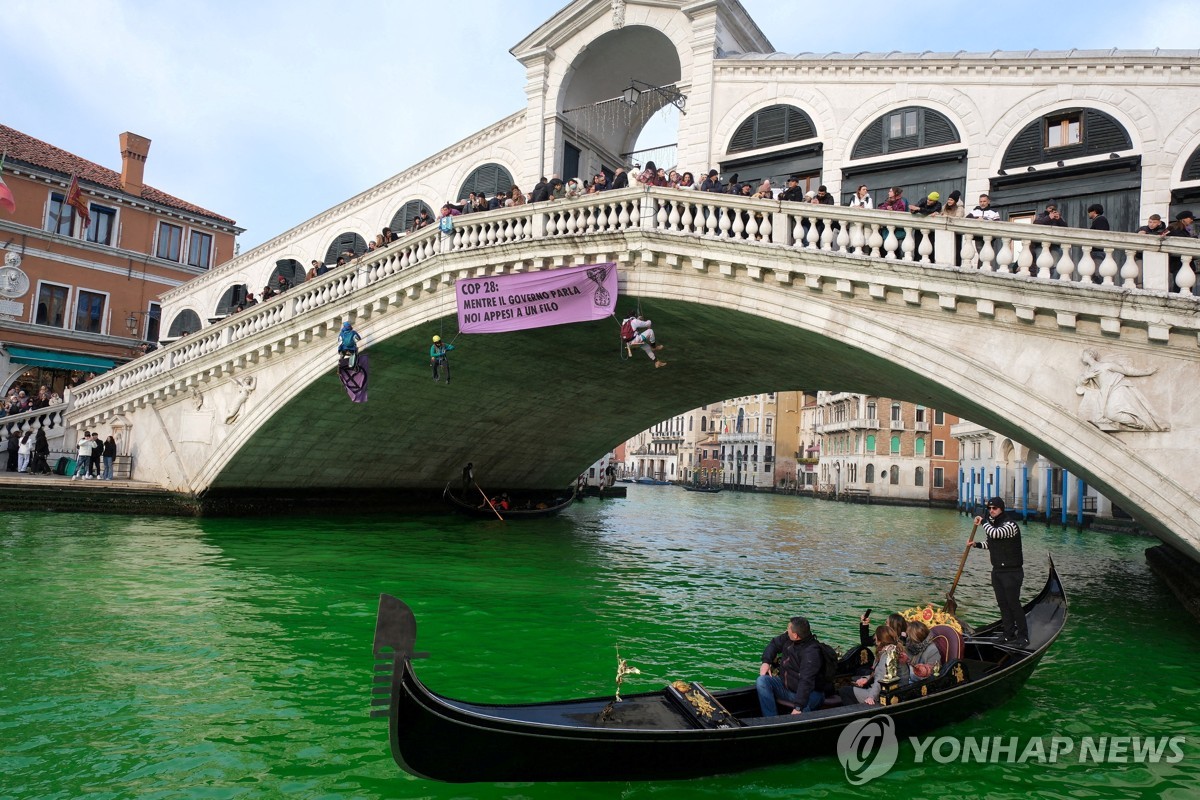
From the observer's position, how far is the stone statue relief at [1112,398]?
26.7ft

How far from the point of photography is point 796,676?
5.45 m

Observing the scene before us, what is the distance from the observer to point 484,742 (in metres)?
4.21

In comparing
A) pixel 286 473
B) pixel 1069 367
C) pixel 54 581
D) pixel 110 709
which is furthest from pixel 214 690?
pixel 286 473

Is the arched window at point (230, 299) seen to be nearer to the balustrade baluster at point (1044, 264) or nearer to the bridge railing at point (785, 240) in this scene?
the bridge railing at point (785, 240)

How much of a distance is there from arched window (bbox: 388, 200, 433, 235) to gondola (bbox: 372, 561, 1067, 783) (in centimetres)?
1496

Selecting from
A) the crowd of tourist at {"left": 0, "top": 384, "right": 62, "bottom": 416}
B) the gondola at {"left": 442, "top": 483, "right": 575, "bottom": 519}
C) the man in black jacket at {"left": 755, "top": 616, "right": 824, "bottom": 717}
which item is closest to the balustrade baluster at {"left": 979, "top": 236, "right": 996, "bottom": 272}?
the man in black jacket at {"left": 755, "top": 616, "right": 824, "bottom": 717}

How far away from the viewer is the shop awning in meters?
22.3

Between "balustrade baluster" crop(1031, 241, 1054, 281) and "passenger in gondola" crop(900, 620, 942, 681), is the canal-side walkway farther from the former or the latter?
"balustrade baluster" crop(1031, 241, 1054, 281)

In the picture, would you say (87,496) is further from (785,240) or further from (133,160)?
(785,240)

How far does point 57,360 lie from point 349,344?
1454cm

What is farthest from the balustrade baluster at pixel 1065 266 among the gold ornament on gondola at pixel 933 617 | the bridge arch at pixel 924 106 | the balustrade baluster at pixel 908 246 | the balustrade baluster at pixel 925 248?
the gold ornament on gondola at pixel 933 617

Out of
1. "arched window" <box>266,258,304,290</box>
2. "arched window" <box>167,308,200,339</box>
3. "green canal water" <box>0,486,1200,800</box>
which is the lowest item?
Answer: "green canal water" <box>0,486,1200,800</box>

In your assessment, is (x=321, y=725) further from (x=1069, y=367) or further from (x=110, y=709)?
(x=1069, y=367)

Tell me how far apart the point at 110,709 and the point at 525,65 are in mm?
14074
